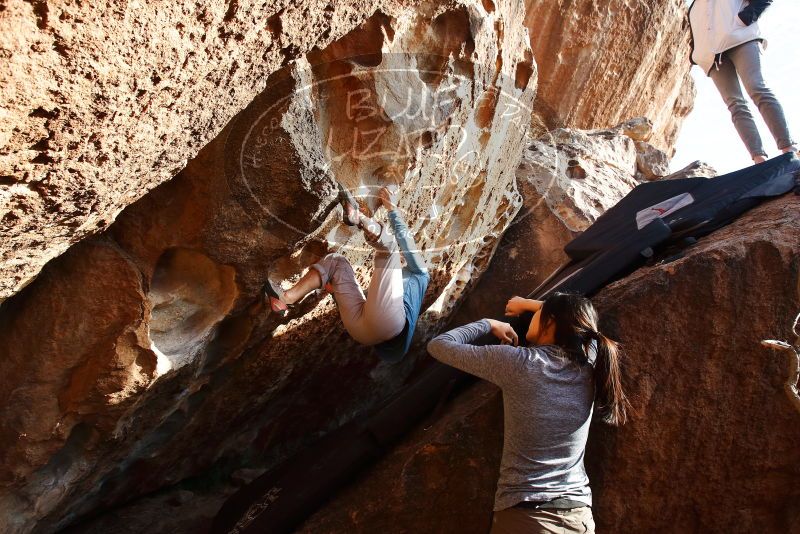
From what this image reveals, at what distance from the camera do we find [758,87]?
11.6 feet

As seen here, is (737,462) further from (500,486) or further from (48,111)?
(48,111)

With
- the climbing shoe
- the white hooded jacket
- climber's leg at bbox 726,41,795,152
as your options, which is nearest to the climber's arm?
the climbing shoe

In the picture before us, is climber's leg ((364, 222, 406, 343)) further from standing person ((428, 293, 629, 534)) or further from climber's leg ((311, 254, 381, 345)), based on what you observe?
standing person ((428, 293, 629, 534))

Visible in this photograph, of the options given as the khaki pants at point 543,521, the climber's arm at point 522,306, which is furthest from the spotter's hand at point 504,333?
the khaki pants at point 543,521

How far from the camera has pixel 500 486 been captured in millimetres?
2119

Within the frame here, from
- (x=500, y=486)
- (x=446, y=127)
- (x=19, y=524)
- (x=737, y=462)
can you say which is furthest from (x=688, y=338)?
(x=19, y=524)

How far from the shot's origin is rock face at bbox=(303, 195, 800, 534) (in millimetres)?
2389

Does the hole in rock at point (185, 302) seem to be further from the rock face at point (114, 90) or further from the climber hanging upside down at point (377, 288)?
the rock face at point (114, 90)

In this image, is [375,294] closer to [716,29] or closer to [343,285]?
[343,285]

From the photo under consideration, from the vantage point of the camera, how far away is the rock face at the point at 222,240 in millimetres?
2234

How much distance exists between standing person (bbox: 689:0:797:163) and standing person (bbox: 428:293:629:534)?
6.92 ft

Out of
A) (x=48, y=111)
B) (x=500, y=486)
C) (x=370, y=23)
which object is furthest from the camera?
(x=370, y=23)

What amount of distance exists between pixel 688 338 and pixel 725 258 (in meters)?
0.36

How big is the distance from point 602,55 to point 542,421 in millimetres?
4867
